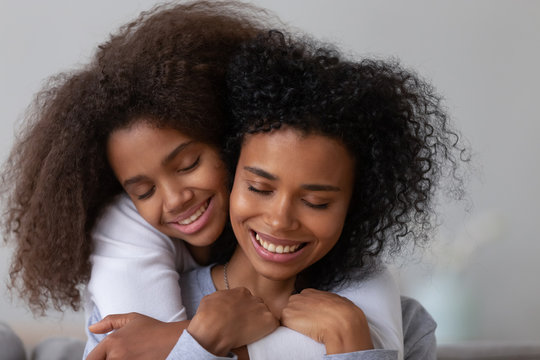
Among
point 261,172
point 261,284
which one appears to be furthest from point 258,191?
point 261,284

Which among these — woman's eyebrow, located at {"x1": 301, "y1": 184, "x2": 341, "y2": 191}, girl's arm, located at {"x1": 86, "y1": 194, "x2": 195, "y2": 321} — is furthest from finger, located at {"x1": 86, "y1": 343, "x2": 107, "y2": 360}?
woman's eyebrow, located at {"x1": 301, "y1": 184, "x2": 341, "y2": 191}

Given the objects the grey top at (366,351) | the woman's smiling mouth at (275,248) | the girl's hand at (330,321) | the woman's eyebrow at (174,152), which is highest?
the woman's eyebrow at (174,152)

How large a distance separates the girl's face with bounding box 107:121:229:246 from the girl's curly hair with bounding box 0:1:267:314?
0.03 metres

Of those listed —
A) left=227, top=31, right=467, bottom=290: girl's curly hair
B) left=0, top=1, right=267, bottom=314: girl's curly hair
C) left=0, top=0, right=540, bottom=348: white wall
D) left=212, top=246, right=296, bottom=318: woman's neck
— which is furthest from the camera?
left=0, top=0, right=540, bottom=348: white wall

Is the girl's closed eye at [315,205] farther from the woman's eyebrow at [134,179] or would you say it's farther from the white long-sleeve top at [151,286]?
the woman's eyebrow at [134,179]

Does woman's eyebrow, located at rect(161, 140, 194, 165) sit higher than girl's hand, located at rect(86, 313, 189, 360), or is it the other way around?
woman's eyebrow, located at rect(161, 140, 194, 165)

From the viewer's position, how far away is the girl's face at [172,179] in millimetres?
1560

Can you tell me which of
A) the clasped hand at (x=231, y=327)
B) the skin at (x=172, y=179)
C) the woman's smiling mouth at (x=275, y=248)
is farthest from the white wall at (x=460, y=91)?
the woman's smiling mouth at (x=275, y=248)

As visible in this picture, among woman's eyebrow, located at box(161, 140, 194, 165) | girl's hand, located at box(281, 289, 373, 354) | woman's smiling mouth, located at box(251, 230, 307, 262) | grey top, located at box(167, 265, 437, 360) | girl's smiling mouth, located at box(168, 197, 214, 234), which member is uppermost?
woman's eyebrow, located at box(161, 140, 194, 165)

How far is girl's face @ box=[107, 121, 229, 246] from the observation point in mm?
1560

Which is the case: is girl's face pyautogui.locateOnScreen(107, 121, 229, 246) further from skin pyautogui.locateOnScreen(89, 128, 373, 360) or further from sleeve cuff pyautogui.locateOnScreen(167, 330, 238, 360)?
sleeve cuff pyautogui.locateOnScreen(167, 330, 238, 360)

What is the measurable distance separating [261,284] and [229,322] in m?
0.27

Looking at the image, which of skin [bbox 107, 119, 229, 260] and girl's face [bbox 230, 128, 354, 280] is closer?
girl's face [bbox 230, 128, 354, 280]

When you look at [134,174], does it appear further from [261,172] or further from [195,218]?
[261,172]
